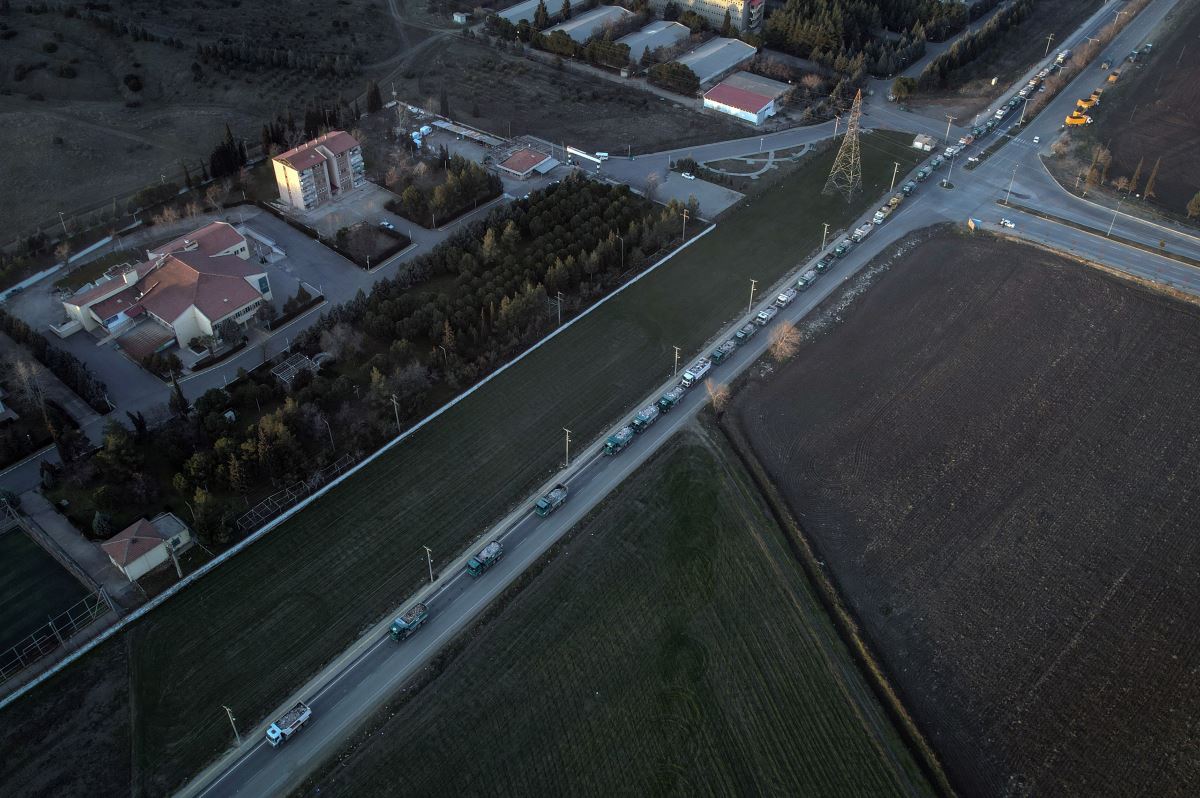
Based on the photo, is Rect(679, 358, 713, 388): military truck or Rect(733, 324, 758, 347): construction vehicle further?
Rect(733, 324, 758, 347): construction vehicle

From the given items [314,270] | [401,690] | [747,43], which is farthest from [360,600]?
[747,43]

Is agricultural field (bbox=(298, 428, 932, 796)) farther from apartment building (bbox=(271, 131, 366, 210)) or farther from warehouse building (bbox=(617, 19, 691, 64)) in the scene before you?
warehouse building (bbox=(617, 19, 691, 64))

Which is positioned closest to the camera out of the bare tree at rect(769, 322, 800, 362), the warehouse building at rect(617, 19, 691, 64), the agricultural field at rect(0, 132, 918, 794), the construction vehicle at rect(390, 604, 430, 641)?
the agricultural field at rect(0, 132, 918, 794)

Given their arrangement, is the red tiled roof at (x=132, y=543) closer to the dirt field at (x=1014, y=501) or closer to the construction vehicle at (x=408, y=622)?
the construction vehicle at (x=408, y=622)

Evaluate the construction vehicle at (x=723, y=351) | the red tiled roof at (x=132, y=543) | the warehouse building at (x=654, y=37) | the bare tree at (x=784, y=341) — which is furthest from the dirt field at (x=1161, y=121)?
the red tiled roof at (x=132, y=543)

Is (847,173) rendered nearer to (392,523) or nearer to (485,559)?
(485,559)

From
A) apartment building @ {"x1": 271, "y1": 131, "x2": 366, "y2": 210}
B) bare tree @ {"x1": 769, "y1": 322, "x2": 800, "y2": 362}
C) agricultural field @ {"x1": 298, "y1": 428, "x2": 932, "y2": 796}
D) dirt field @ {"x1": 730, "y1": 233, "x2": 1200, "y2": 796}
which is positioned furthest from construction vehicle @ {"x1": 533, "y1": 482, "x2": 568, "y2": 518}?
apartment building @ {"x1": 271, "y1": 131, "x2": 366, "y2": 210}
